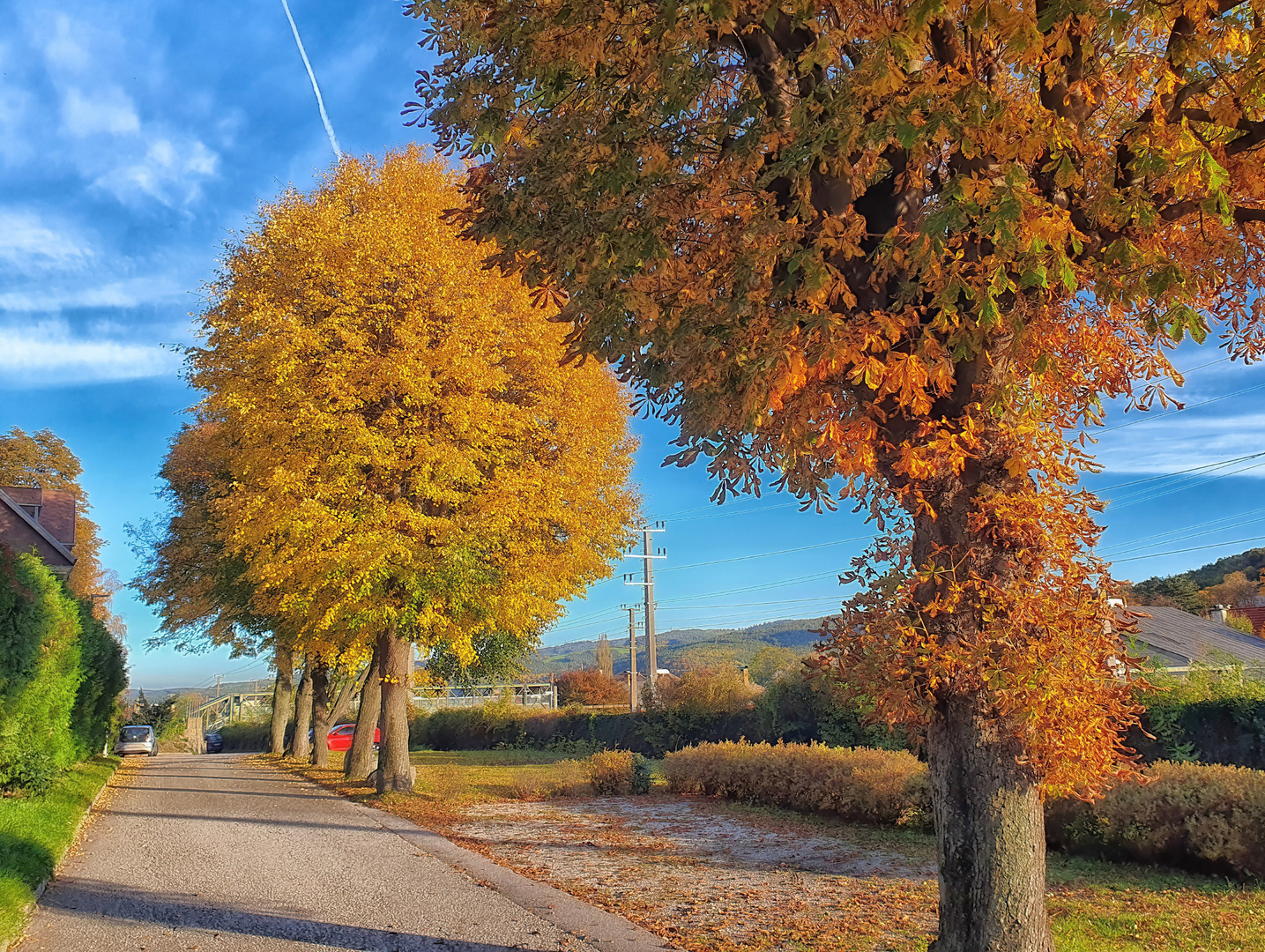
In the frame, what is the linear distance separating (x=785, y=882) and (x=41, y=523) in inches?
1456

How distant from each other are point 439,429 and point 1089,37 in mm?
11657

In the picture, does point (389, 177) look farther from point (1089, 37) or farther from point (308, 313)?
point (1089, 37)

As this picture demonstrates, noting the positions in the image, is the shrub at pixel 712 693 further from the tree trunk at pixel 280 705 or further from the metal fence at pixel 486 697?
the tree trunk at pixel 280 705

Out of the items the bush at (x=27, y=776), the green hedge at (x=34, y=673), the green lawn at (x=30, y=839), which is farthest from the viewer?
the bush at (x=27, y=776)

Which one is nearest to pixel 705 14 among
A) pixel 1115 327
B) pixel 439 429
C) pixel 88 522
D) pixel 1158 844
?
pixel 1115 327

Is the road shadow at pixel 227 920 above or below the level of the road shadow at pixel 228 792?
above

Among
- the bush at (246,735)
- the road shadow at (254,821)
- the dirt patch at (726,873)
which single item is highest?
the dirt patch at (726,873)

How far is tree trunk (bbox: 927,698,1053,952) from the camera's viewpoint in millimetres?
4418

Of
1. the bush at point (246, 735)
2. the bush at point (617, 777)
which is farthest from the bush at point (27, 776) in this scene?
the bush at point (246, 735)

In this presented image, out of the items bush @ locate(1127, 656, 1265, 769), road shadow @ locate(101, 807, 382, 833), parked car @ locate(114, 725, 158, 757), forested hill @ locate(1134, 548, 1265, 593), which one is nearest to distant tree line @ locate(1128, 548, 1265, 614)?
forested hill @ locate(1134, 548, 1265, 593)

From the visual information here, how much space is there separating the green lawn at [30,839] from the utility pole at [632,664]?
88.6ft

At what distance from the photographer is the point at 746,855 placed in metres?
10.3

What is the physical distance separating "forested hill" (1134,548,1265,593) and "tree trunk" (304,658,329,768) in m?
45.3

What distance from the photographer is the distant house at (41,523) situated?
29.7m
